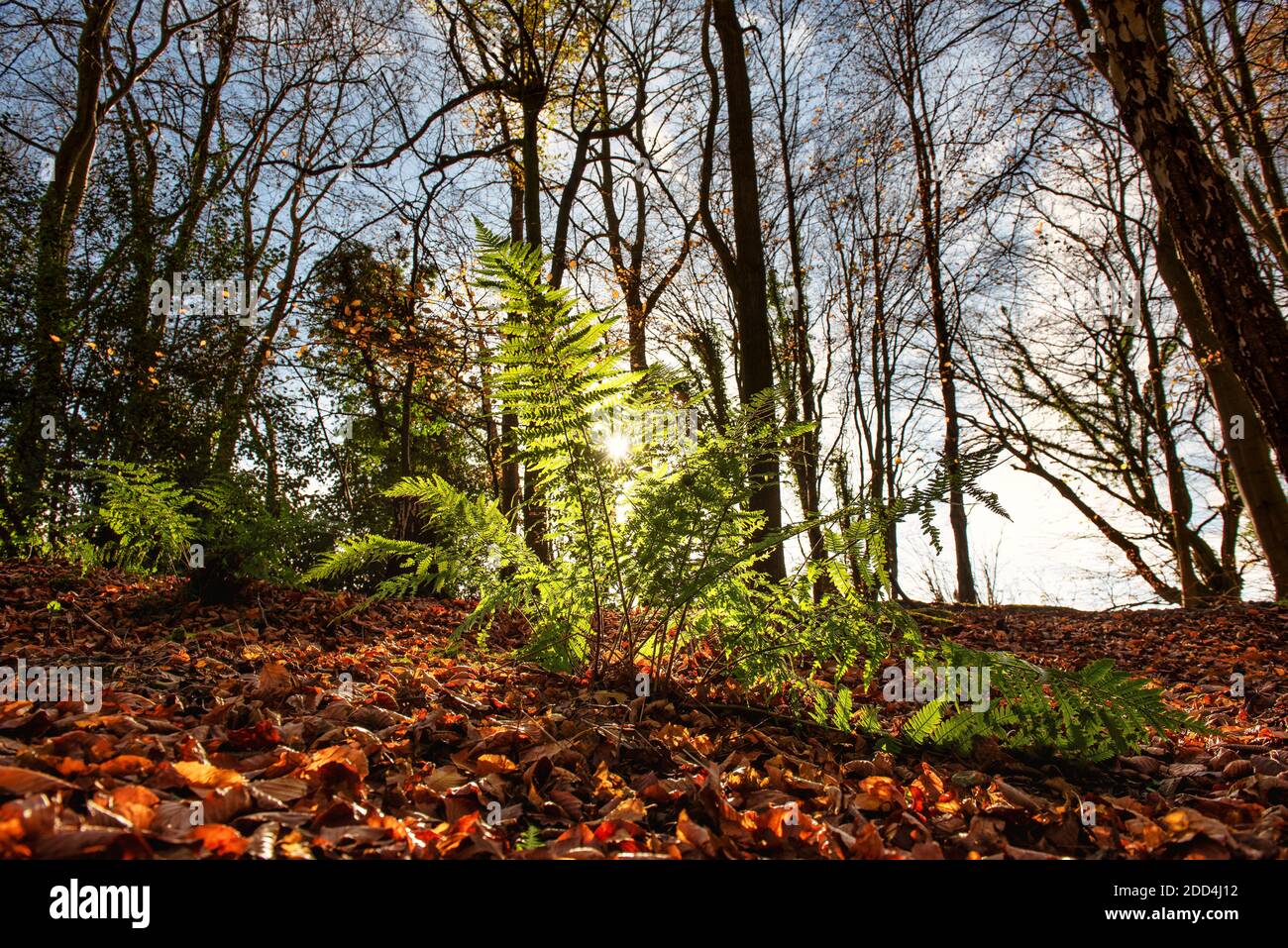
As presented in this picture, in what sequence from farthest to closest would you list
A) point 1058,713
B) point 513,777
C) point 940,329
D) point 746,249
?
1. point 940,329
2. point 746,249
3. point 1058,713
4. point 513,777

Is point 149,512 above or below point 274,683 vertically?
above

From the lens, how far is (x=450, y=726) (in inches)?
75.5

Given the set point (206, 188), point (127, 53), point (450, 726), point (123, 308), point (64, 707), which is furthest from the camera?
point (127, 53)

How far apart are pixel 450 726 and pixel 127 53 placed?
501 inches

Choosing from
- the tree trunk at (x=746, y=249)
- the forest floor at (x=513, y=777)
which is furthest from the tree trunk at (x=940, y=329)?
the forest floor at (x=513, y=777)

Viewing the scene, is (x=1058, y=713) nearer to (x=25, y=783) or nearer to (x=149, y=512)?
(x=25, y=783)

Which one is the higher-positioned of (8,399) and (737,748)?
(8,399)

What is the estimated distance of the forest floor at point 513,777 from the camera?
1.16m

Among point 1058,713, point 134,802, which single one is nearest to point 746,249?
point 1058,713

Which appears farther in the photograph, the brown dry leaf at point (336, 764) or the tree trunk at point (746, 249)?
the tree trunk at point (746, 249)

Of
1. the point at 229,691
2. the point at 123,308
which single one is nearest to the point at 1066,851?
the point at 229,691

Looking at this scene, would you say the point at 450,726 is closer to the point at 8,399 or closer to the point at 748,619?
the point at 748,619

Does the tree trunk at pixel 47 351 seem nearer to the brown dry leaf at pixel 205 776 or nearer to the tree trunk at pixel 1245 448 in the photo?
the brown dry leaf at pixel 205 776

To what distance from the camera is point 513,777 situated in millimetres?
1634
